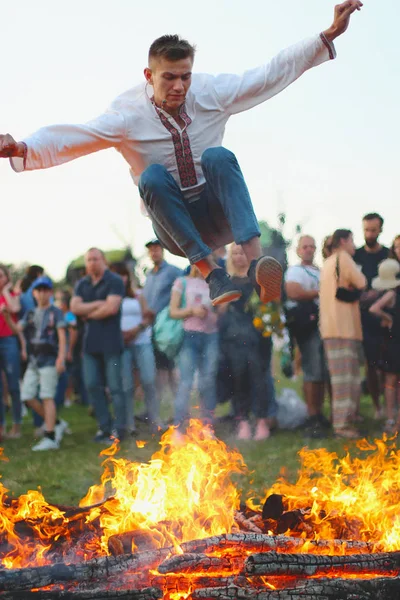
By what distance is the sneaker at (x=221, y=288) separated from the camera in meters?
5.24

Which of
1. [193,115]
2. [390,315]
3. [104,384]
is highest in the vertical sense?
[193,115]

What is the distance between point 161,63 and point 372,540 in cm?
302

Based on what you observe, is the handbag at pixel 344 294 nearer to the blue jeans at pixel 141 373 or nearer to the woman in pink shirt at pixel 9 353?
the blue jeans at pixel 141 373

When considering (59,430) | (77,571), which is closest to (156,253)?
(59,430)

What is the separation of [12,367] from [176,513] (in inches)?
242

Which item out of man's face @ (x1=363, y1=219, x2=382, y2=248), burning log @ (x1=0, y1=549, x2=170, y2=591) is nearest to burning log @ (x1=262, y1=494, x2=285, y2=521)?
burning log @ (x1=0, y1=549, x2=170, y2=591)

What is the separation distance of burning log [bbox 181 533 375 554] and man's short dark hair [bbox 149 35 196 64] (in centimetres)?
275

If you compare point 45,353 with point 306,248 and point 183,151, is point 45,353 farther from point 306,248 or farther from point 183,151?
point 183,151

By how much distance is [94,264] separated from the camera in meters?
9.62

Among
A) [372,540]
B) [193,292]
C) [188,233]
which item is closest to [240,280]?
[193,292]

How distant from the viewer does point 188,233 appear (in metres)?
5.21

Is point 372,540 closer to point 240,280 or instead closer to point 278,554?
point 278,554

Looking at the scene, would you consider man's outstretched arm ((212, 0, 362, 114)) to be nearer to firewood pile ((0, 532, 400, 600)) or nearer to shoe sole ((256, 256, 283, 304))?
shoe sole ((256, 256, 283, 304))

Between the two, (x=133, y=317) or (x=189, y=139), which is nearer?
(x=189, y=139)
